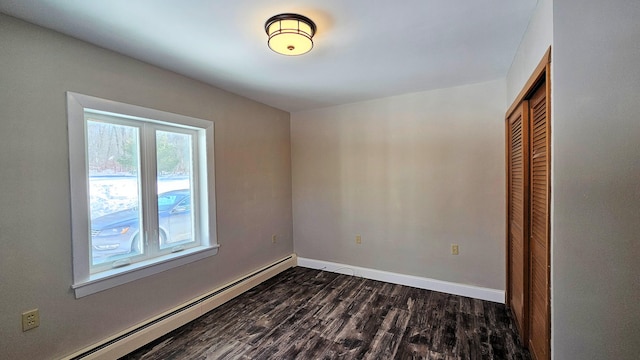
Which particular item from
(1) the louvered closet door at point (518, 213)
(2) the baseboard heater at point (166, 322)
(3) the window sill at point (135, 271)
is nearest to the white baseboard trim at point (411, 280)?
(1) the louvered closet door at point (518, 213)

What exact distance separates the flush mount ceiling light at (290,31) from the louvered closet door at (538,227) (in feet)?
4.93

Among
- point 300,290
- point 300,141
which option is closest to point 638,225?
point 300,290

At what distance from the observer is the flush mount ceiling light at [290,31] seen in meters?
1.60

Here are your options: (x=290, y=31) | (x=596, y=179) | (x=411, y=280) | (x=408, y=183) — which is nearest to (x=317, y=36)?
(x=290, y=31)

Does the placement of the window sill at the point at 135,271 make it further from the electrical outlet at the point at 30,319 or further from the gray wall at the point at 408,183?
the gray wall at the point at 408,183

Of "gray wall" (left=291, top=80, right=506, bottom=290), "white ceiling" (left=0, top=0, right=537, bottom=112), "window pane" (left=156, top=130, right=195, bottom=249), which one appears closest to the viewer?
"white ceiling" (left=0, top=0, right=537, bottom=112)

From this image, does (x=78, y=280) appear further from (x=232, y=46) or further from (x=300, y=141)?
(x=300, y=141)

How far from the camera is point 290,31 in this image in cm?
161

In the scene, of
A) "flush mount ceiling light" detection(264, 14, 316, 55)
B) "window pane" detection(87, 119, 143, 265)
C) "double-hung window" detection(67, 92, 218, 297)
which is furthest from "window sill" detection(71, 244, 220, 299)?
"flush mount ceiling light" detection(264, 14, 316, 55)

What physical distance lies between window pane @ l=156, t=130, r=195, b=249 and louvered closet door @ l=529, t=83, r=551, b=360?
9.89 ft

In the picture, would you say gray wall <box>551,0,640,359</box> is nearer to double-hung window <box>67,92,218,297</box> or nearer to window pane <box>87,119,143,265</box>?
double-hung window <box>67,92,218,297</box>

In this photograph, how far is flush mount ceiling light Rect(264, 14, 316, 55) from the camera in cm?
160

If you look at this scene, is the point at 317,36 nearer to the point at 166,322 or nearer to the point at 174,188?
the point at 174,188

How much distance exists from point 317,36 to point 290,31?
0.32m
